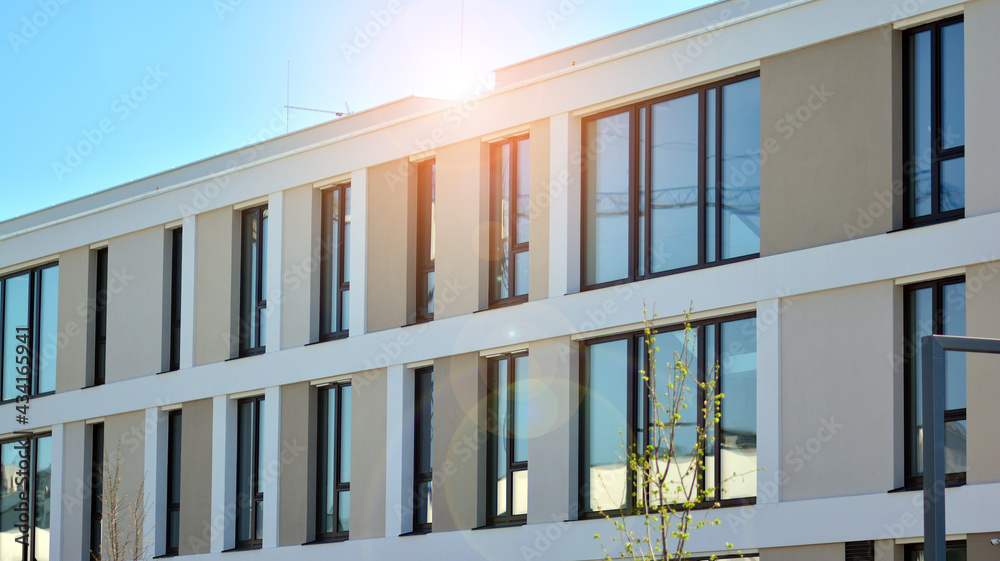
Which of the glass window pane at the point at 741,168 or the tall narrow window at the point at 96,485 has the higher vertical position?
the glass window pane at the point at 741,168

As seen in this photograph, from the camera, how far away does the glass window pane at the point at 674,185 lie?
783 inches

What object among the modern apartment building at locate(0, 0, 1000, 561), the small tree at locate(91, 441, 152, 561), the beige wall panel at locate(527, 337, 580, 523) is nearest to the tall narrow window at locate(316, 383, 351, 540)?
the modern apartment building at locate(0, 0, 1000, 561)

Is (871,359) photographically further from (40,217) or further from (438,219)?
(40,217)

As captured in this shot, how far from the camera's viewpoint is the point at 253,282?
26359 mm

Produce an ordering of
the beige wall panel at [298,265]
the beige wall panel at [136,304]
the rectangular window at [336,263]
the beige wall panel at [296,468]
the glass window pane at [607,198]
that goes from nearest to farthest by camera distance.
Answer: the glass window pane at [607,198] → the beige wall panel at [296,468] → the rectangular window at [336,263] → the beige wall panel at [298,265] → the beige wall panel at [136,304]

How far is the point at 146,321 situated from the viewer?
2781 centimetres

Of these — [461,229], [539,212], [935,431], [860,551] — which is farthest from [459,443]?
[935,431]

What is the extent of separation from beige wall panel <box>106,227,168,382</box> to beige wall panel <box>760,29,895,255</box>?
1354 cm

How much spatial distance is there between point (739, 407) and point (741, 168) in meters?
3.27

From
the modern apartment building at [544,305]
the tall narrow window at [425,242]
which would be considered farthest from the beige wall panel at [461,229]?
the tall narrow window at [425,242]

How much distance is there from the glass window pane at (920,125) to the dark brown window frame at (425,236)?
8588 mm

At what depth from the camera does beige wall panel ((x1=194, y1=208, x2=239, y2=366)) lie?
26.2 metres

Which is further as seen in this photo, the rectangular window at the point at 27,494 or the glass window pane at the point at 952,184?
the rectangular window at the point at 27,494

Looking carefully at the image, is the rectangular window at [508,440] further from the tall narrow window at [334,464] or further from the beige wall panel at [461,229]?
the tall narrow window at [334,464]
